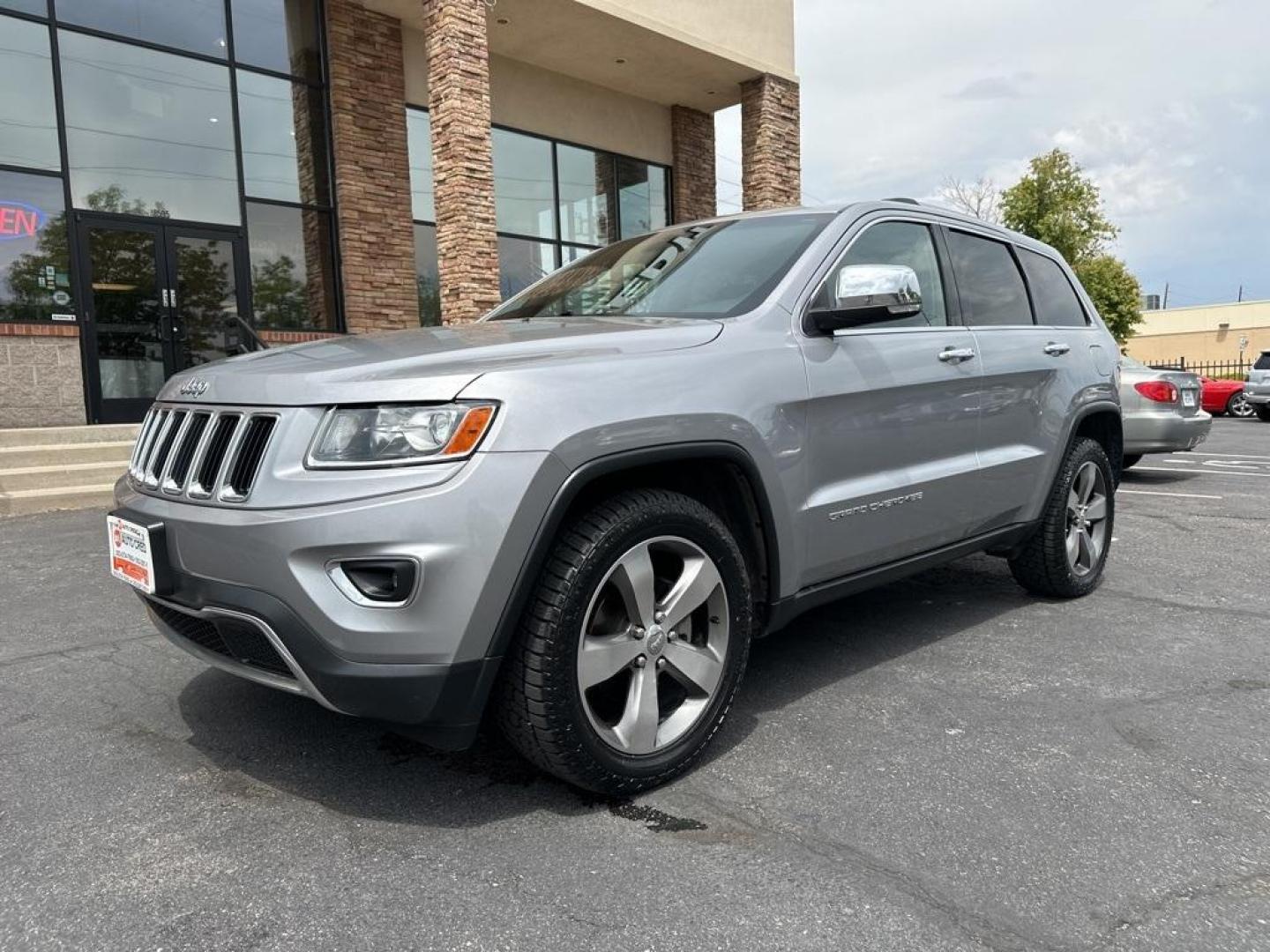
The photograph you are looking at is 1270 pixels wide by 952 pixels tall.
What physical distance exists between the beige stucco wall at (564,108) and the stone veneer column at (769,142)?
193 cm

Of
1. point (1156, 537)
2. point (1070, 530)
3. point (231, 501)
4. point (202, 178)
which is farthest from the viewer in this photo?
point (202, 178)

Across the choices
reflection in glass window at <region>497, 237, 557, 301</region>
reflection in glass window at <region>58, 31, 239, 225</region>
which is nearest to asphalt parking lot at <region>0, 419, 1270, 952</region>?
reflection in glass window at <region>58, 31, 239, 225</region>

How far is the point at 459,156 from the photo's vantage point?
34.3 ft

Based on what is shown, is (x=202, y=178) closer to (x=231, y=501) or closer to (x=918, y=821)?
(x=231, y=501)

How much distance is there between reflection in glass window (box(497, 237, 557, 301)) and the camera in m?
14.3

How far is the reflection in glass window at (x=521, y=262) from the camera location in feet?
47.0

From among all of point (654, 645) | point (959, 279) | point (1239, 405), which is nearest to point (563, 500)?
point (654, 645)

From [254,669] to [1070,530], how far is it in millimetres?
3820

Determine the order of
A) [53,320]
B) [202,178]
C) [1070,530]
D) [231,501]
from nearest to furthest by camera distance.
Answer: [231,501], [1070,530], [53,320], [202,178]

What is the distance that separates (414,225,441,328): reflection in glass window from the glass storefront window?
484cm

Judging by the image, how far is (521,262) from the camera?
14688 millimetres

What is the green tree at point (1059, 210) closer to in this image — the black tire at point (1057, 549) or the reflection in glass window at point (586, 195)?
the reflection in glass window at point (586, 195)

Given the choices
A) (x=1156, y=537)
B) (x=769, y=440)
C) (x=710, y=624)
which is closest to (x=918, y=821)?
(x=710, y=624)

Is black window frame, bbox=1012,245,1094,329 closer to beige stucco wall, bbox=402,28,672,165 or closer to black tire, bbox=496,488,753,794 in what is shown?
black tire, bbox=496,488,753,794
